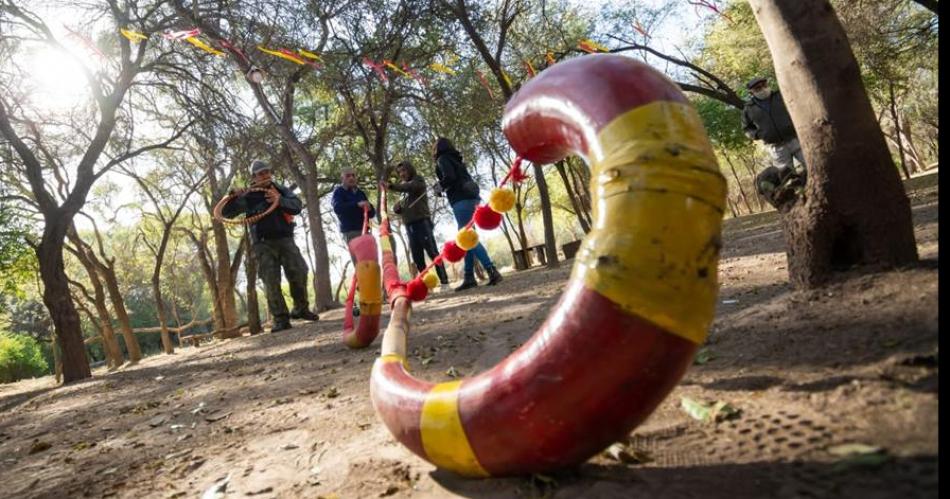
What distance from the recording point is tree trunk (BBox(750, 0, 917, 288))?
2240 mm

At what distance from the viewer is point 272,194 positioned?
725 centimetres

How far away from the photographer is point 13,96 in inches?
368

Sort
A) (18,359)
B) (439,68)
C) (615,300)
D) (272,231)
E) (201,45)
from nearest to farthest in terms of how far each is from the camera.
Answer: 1. (615,300)
2. (272,231)
3. (201,45)
4. (439,68)
5. (18,359)

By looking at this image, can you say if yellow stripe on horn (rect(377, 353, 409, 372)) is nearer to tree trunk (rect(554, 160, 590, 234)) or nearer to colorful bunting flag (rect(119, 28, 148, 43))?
colorful bunting flag (rect(119, 28, 148, 43))

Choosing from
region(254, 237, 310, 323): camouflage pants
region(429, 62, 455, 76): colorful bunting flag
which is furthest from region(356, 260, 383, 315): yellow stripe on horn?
region(429, 62, 455, 76): colorful bunting flag

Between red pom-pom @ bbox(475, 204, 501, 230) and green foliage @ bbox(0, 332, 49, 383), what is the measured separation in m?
32.5

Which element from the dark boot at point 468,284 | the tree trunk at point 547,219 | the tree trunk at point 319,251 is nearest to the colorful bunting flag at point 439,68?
the tree trunk at point 547,219

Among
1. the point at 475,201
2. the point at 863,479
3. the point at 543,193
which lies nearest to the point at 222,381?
the point at 475,201

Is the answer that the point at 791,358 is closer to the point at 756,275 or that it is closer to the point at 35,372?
the point at 756,275

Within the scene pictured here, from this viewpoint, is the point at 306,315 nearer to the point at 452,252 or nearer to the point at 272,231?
the point at 272,231

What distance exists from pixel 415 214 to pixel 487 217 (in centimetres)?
590

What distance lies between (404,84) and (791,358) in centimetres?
1333

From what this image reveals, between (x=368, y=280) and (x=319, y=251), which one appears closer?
(x=368, y=280)

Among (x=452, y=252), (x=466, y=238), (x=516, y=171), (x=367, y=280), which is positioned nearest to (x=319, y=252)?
(x=367, y=280)
